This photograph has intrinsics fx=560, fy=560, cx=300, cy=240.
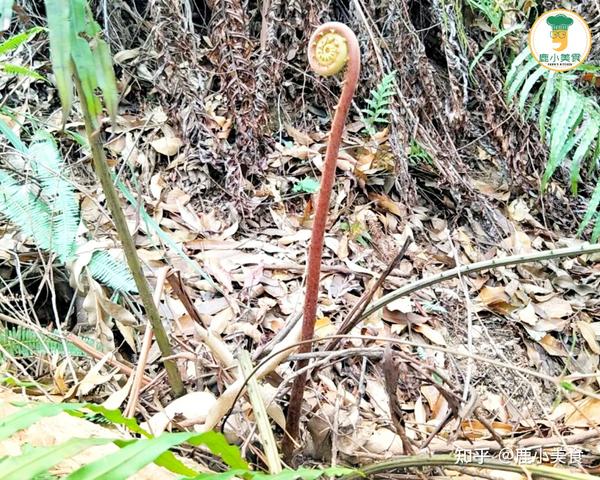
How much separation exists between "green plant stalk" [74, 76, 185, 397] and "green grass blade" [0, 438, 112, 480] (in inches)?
Answer: 13.9

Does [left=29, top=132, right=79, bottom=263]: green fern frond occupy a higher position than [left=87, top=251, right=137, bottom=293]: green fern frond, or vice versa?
[left=29, top=132, right=79, bottom=263]: green fern frond

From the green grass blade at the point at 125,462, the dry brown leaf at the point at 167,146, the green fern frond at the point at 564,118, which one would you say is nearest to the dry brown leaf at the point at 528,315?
the green fern frond at the point at 564,118

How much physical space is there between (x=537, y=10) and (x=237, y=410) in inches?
84.1

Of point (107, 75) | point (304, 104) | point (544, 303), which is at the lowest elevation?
point (544, 303)

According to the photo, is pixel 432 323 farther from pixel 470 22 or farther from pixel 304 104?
pixel 470 22

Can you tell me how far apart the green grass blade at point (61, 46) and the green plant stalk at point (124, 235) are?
0.08 metres

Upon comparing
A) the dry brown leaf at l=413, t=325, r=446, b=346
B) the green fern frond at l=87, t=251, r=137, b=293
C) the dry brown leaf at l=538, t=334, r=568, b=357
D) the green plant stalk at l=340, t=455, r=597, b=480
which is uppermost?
the green fern frond at l=87, t=251, r=137, b=293

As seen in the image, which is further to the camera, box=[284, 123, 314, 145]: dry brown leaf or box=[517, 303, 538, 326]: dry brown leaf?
box=[284, 123, 314, 145]: dry brown leaf

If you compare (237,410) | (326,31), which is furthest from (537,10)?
(237,410)

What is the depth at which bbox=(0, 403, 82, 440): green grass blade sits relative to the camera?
22.1 inches

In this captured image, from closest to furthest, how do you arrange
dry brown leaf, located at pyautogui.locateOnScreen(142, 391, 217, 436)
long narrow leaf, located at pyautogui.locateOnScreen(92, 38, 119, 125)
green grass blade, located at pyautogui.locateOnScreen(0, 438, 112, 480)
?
green grass blade, located at pyautogui.locateOnScreen(0, 438, 112, 480), long narrow leaf, located at pyautogui.locateOnScreen(92, 38, 119, 125), dry brown leaf, located at pyautogui.locateOnScreen(142, 391, 217, 436)

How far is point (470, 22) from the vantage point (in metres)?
2.29

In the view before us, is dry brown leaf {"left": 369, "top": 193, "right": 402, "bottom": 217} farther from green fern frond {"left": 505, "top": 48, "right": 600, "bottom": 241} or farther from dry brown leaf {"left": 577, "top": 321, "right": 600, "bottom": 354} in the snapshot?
dry brown leaf {"left": 577, "top": 321, "right": 600, "bottom": 354}

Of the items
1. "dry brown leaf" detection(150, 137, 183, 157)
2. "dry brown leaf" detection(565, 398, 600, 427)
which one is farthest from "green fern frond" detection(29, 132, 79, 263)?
"dry brown leaf" detection(565, 398, 600, 427)
